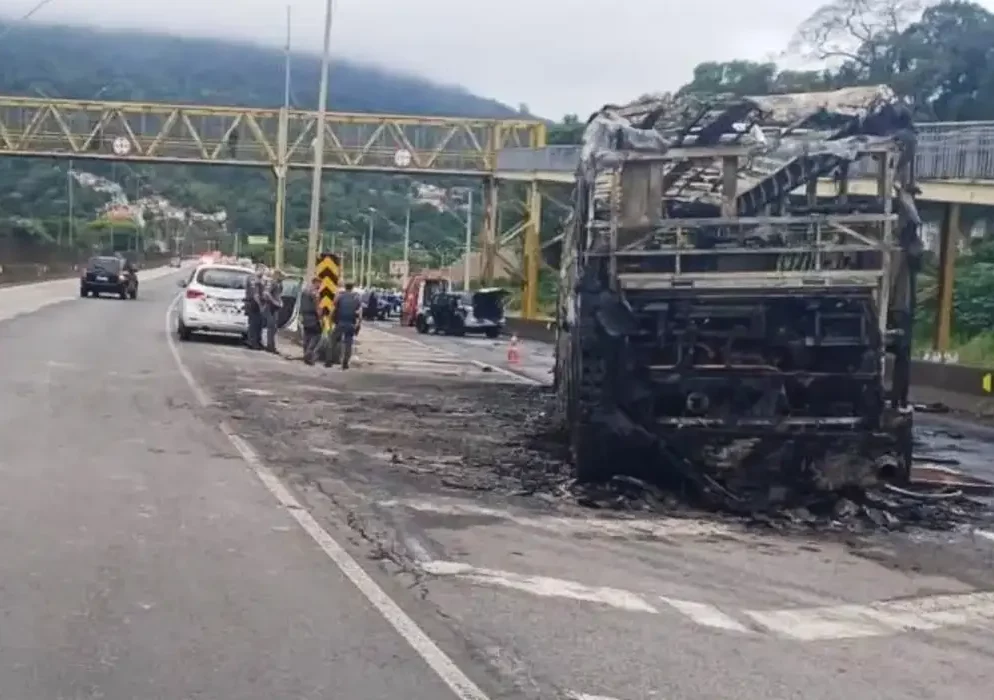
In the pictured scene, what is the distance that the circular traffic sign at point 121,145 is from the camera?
60.0 meters

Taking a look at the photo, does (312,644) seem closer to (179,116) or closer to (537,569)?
(537,569)

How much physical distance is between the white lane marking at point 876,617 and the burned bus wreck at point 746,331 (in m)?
2.88

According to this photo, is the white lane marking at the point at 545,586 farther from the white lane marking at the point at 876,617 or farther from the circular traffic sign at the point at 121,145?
the circular traffic sign at the point at 121,145

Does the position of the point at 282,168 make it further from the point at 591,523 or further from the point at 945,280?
the point at 591,523

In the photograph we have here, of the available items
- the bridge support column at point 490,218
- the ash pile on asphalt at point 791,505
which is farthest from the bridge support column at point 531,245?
the ash pile on asphalt at point 791,505

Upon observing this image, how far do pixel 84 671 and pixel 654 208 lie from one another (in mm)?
6997

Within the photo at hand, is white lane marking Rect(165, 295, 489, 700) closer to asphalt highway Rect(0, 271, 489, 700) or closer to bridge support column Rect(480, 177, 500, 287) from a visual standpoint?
asphalt highway Rect(0, 271, 489, 700)

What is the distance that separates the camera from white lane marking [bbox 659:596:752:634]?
7.93 m

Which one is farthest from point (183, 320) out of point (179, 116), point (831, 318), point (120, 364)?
point (179, 116)

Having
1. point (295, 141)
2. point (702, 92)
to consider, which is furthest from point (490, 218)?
point (702, 92)

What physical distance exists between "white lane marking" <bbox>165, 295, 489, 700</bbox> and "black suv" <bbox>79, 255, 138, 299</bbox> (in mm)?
45193

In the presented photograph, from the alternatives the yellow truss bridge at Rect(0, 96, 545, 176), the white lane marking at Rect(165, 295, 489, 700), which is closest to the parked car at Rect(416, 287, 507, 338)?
the yellow truss bridge at Rect(0, 96, 545, 176)

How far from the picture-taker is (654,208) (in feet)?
39.9

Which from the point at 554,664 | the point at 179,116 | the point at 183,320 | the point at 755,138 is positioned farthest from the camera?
the point at 179,116
